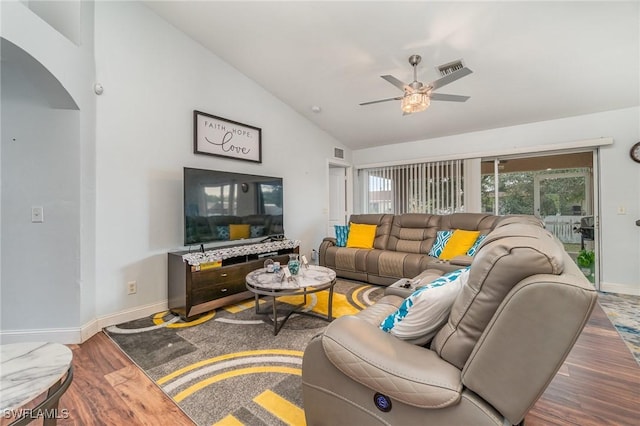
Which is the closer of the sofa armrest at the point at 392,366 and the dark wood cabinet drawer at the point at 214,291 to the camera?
the sofa armrest at the point at 392,366

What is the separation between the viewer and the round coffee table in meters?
2.27

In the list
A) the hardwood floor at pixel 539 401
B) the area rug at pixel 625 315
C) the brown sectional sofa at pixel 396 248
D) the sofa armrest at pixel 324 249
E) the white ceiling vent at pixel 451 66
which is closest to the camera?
the hardwood floor at pixel 539 401

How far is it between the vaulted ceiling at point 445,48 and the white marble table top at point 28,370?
2987 mm

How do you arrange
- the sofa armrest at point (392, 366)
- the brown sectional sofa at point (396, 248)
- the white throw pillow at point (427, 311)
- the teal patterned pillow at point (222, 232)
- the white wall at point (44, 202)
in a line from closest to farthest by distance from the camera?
1. the sofa armrest at point (392, 366)
2. the white throw pillow at point (427, 311)
3. the white wall at point (44, 202)
4. the teal patterned pillow at point (222, 232)
5. the brown sectional sofa at point (396, 248)

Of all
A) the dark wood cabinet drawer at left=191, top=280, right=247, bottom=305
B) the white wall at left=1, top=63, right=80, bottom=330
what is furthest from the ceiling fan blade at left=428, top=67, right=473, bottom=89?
the white wall at left=1, top=63, right=80, bottom=330

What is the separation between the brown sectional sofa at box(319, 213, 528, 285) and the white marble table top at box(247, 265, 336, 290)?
127cm

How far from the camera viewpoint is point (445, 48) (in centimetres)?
280

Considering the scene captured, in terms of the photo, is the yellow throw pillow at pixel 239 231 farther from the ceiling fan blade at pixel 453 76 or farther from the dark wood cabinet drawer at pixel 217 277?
the ceiling fan blade at pixel 453 76

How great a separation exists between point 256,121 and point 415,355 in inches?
145

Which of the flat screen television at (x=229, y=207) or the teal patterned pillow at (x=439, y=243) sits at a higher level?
the flat screen television at (x=229, y=207)

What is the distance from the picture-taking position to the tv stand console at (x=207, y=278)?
2656mm

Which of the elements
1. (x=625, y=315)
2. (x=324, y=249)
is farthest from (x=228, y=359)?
(x=625, y=315)

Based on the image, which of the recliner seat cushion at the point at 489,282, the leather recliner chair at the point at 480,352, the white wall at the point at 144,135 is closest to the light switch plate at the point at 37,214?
the white wall at the point at 144,135

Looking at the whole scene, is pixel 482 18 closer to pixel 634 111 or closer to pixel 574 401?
pixel 634 111
